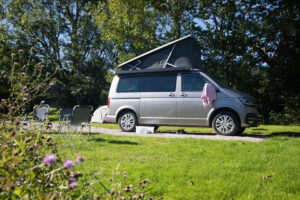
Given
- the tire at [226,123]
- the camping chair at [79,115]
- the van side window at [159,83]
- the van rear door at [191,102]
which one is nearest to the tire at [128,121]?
the van side window at [159,83]

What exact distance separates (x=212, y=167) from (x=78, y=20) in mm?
25499

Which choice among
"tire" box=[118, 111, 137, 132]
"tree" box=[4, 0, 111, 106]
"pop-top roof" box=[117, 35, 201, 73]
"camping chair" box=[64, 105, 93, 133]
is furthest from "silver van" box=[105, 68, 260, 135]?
"tree" box=[4, 0, 111, 106]

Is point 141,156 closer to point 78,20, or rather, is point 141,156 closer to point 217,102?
point 217,102

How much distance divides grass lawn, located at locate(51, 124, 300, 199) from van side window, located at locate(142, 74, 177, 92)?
3851mm

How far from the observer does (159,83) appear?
382 inches

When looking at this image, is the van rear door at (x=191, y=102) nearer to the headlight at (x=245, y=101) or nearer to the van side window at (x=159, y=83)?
the van side window at (x=159, y=83)

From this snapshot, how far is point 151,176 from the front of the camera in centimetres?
345

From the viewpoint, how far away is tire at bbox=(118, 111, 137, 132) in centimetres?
995

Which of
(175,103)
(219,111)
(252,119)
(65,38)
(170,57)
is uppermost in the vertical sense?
(65,38)

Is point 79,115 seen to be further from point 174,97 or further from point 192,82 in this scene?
point 192,82

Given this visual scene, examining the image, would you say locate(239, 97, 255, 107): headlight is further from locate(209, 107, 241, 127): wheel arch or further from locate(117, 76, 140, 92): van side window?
locate(117, 76, 140, 92): van side window

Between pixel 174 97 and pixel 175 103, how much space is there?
21 cm

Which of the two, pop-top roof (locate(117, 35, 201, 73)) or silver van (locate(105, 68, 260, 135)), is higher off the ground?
pop-top roof (locate(117, 35, 201, 73))

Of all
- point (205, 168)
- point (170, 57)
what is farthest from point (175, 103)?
point (205, 168)
